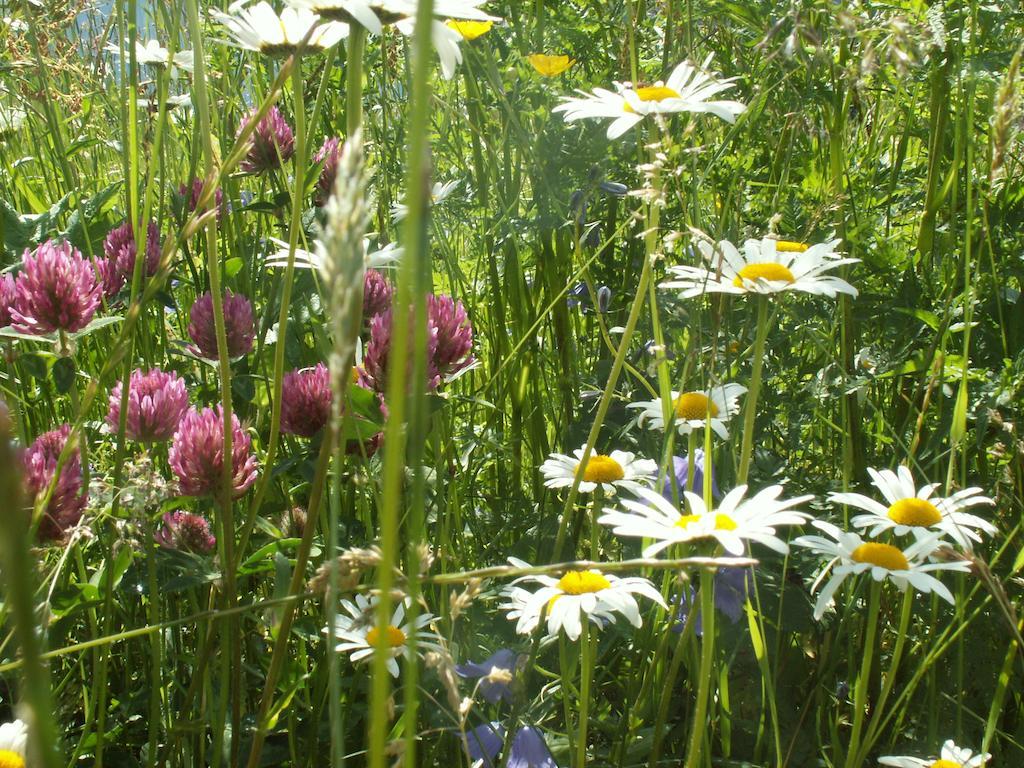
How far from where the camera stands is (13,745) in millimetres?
714

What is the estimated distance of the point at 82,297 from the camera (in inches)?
38.5

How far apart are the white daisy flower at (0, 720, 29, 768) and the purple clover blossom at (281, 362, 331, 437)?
1.38ft

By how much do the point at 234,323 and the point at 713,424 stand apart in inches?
23.0

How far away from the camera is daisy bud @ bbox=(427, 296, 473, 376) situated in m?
1.10

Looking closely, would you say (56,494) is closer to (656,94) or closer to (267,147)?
(656,94)

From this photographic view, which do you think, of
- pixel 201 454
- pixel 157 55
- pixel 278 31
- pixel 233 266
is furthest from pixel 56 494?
pixel 157 55

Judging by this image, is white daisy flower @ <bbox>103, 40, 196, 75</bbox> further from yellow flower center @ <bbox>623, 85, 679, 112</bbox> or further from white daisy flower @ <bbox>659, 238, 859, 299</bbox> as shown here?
white daisy flower @ <bbox>659, 238, 859, 299</bbox>

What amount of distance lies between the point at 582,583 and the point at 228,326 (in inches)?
23.5

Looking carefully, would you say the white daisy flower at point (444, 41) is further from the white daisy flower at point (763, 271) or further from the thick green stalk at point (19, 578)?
the thick green stalk at point (19, 578)

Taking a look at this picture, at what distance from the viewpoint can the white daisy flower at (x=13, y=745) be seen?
0.65m

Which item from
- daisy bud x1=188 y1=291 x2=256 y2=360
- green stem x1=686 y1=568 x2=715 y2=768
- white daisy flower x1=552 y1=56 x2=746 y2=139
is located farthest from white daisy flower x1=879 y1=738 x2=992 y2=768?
daisy bud x1=188 y1=291 x2=256 y2=360

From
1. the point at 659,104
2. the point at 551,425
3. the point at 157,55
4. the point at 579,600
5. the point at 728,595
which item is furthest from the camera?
the point at 157,55

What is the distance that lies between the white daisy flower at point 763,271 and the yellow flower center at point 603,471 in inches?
8.2

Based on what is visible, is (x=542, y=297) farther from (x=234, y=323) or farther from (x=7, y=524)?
(x=7, y=524)
